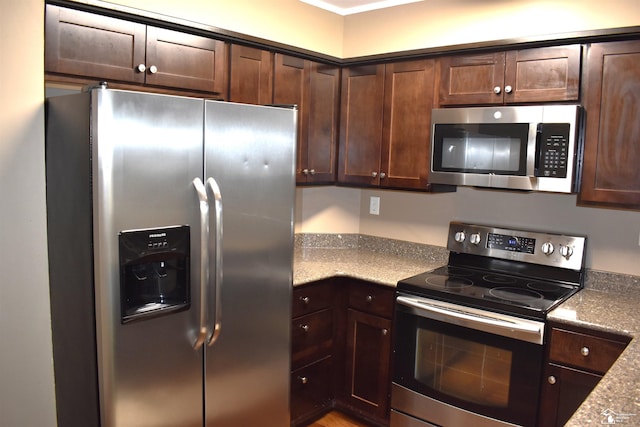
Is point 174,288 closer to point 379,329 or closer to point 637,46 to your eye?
point 379,329

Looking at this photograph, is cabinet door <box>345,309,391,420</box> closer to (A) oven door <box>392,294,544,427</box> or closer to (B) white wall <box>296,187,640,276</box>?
(A) oven door <box>392,294,544,427</box>

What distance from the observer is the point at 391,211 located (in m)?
3.58

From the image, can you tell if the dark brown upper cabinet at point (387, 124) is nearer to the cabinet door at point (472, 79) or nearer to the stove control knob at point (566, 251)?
the cabinet door at point (472, 79)

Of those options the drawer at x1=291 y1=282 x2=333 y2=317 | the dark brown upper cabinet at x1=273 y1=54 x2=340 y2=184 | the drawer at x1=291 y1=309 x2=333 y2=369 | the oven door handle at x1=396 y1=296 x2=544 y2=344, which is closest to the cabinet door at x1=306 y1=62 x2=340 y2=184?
the dark brown upper cabinet at x1=273 y1=54 x2=340 y2=184

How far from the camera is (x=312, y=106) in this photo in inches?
126

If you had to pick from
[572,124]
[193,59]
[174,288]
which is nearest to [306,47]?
[193,59]

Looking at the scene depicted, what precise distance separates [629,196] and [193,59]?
209 cm

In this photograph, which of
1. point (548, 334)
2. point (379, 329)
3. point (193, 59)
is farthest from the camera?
point (379, 329)

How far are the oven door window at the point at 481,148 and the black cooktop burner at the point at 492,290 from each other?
58 cm

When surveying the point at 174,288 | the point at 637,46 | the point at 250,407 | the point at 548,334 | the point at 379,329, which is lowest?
the point at 250,407

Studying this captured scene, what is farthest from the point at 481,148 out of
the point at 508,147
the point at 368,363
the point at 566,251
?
the point at 368,363

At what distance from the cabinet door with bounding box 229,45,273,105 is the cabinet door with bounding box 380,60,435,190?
27.8 inches

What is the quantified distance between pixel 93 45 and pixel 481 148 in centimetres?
187

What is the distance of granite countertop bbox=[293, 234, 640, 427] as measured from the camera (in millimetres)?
1459
